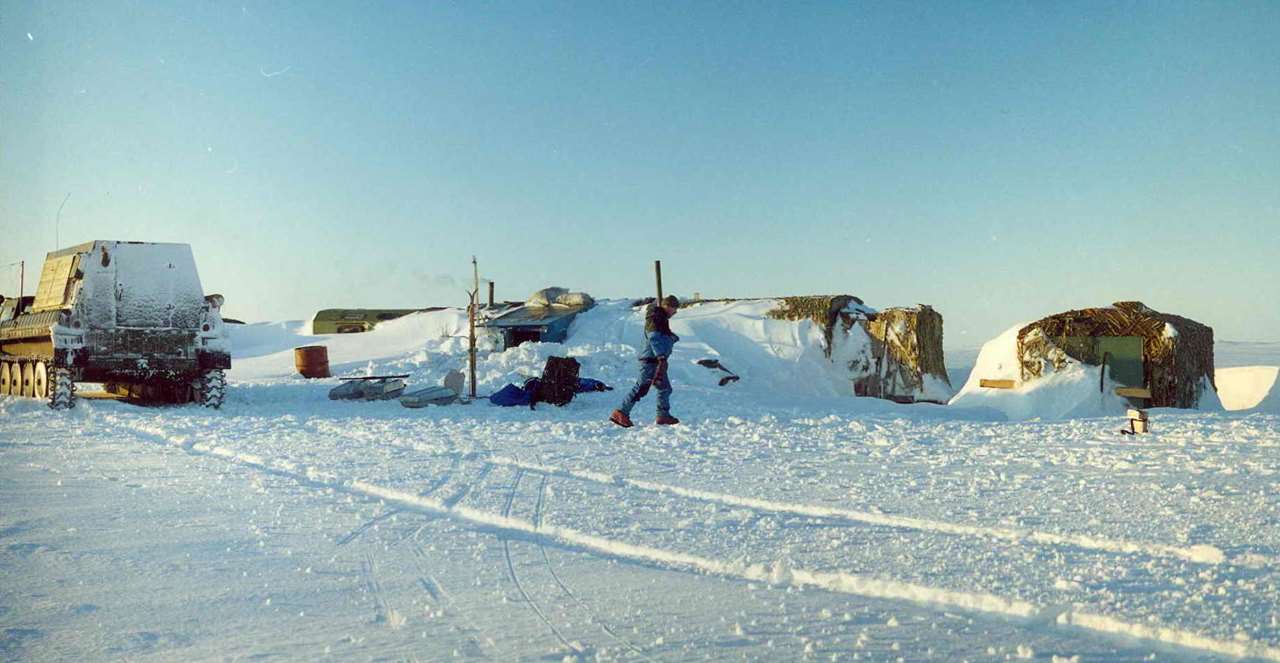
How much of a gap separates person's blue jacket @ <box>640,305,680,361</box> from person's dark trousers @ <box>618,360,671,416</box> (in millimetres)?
118

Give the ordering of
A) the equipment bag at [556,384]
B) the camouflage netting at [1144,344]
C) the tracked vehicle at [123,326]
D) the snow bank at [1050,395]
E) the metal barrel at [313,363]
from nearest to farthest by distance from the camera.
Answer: the tracked vehicle at [123,326] < the equipment bag at [556,384] < the snow bank at [1050,395] < the camouflage netting at [1144,344] < the metal barrel at [313,363]

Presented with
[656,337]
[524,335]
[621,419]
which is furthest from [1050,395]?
[524,335]

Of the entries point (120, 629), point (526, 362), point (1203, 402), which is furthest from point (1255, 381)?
point (120, 629)

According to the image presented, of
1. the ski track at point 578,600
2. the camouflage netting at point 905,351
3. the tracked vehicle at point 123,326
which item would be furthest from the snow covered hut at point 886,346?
the ski track at point 578,600

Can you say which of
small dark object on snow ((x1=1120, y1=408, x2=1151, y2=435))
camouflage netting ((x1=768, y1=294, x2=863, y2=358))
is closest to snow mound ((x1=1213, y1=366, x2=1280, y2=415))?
camouflage netting ((x1=768, y1=294, x2=863, y2=358))

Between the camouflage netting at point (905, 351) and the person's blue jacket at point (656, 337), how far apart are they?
42.1 feet

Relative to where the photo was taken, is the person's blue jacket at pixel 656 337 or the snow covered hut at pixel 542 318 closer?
the person's blue jacket at pixel 656 337

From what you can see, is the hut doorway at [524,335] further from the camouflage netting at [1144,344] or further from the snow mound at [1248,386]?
the snow mound at [1248,386]

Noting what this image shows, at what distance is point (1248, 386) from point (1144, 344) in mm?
8493

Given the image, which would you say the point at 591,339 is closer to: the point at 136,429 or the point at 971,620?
the point at 136,429

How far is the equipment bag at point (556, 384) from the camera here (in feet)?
46.3

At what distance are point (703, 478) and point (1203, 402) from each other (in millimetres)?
17716

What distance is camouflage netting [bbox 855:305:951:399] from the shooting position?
22.0 meters

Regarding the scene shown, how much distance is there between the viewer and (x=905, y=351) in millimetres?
22141
